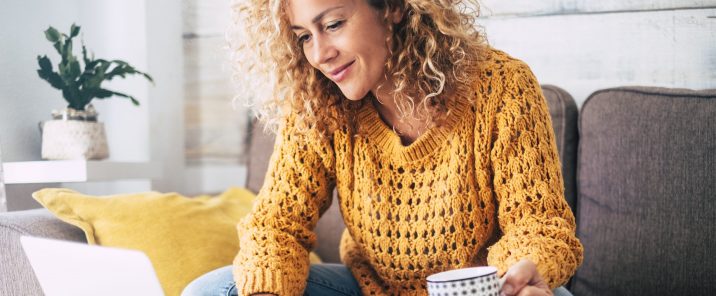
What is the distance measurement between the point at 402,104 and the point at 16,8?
88cm

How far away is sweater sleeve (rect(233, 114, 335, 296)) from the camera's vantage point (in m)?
1.08

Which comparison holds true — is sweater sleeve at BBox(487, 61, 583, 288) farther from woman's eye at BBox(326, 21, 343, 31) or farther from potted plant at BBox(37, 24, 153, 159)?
potted plant at BBox(37, 24, 153, 159)

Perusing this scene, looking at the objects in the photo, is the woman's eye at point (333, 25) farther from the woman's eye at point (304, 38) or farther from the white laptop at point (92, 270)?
the white laptop at point (92, 270)

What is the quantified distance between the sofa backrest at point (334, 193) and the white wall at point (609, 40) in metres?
0.14

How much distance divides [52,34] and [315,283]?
816mm

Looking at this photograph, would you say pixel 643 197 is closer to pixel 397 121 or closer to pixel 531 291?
pixel 397 121

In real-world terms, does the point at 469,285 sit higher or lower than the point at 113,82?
lower

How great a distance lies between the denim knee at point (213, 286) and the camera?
1055mm

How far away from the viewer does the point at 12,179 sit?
4.65 feet

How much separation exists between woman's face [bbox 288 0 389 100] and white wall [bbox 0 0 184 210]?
687mm

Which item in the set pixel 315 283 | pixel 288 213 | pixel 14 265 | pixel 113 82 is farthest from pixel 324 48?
pixel 113 82

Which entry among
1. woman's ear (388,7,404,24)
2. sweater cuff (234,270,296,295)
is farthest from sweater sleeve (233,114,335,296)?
woman's ear (388,7,404,24)

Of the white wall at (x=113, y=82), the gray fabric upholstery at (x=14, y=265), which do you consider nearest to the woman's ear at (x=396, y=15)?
the gray fabric upholstery at (x=14, y=265)

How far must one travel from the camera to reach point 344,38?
3.62 ft
